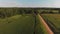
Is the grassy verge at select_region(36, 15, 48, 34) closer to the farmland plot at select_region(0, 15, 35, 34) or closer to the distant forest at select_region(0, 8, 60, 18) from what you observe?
the farmland plot at select_region(0, 15, 35, 34)

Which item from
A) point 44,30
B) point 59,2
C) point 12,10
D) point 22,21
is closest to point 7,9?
point 12,10

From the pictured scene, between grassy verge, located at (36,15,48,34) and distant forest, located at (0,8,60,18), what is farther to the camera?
distant forest, located at (0,8,60,18)

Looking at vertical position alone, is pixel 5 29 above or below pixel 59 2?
below

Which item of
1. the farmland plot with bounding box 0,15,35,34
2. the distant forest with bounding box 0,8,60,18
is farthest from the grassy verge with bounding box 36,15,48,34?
the distant forest with bounding box 0,8,60,18

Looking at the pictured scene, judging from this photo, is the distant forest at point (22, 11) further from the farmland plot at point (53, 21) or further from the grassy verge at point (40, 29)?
the grassy verge at point (40, 29)

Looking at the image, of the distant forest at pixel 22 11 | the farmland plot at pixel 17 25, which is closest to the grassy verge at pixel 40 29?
the farmland plot at pixel 17 25

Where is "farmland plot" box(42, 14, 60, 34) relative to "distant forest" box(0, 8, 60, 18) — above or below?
below

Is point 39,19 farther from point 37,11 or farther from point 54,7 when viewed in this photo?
point 54,7

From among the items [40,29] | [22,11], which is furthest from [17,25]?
[22,11]
